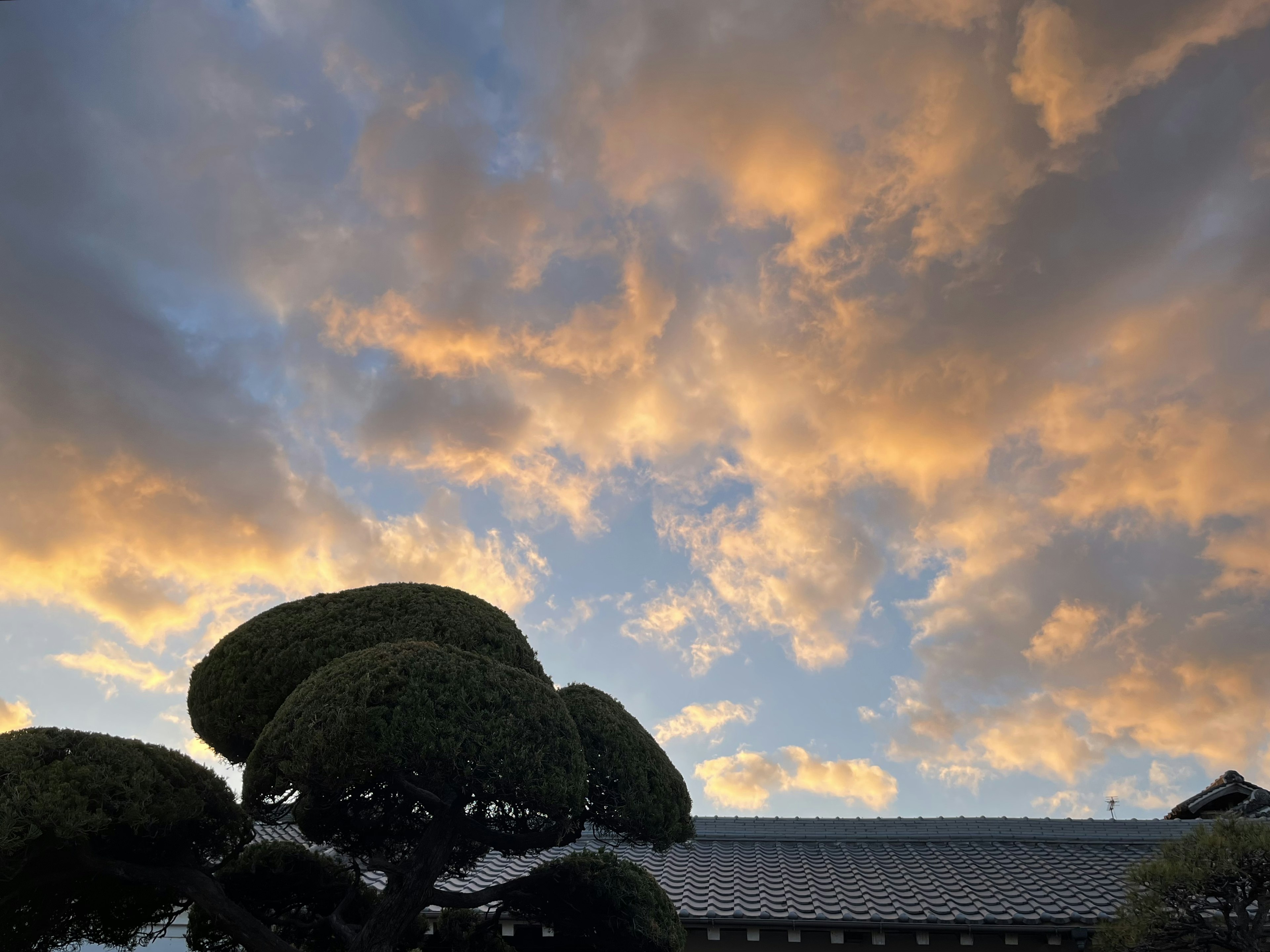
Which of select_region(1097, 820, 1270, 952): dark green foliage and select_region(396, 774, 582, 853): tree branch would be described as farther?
select_region(1097, 820, 1270, 952): dark green foliage

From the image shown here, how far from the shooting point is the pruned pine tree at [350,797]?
581 centimetres

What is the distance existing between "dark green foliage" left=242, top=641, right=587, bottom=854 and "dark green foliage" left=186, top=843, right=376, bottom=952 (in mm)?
1762

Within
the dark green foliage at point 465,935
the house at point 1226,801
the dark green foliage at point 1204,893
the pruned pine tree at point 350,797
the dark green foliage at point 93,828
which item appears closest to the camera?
the dark green foliage at point 93,828

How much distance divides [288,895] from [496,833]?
2.82 metres

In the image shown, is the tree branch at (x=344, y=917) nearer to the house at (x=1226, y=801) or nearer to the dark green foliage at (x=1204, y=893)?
the dark green foliage at (x=1204, y=893)

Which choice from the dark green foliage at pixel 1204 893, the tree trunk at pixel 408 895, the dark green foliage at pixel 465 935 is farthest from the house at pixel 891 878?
the tree trunk at pixel 408 895

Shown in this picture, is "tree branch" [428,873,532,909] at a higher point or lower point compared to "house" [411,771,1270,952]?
lower

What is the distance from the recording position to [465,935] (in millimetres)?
8828

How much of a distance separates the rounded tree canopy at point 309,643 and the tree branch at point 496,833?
1246 millimetres

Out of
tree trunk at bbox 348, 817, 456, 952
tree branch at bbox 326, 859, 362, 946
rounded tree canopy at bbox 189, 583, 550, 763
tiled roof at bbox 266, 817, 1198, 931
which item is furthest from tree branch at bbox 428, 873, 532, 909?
tiled roof at bbox 266, 817, 1198, 931

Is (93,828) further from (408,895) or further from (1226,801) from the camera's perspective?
(1226,801)

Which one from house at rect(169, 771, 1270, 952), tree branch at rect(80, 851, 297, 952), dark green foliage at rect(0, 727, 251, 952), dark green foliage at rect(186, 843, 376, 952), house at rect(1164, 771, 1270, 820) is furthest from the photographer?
house at rect(1164, 771, 1270, 820)

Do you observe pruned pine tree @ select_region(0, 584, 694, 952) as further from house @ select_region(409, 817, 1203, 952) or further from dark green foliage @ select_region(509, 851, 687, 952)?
house @ select_region(409, 817, 1203, 952)

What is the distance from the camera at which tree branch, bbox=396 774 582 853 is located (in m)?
6.67
